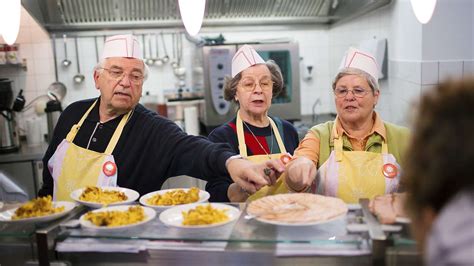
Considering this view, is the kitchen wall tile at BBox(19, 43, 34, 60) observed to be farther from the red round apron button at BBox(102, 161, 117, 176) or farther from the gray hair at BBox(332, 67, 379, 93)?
the gray hair at BBox(332, 67, 379, 93)

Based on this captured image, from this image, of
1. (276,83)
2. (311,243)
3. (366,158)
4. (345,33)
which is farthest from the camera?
(345,33)

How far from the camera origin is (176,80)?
15.9 ft

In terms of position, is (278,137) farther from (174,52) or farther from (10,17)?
(174,52)

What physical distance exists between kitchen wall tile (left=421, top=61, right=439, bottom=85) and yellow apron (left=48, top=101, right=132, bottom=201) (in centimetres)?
197

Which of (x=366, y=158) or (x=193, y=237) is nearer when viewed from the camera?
(x=193, y=237)

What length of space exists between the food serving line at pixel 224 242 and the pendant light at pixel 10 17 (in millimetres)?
1009

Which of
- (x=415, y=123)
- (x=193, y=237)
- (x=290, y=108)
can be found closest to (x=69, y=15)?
(x=290, y=108)

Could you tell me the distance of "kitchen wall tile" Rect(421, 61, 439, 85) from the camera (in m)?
2.98

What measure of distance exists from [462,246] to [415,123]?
0.61 feet

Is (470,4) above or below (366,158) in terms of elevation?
above

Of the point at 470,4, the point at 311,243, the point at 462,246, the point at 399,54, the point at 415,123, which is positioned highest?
the point at 470,4

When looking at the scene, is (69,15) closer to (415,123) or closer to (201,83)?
(201,83)

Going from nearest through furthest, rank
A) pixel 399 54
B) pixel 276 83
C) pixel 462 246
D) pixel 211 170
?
1. pixel 462 246
2. pixel 211 170
3. pixel 276 83
4. pixel 399 54

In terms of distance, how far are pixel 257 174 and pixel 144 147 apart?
0.73m
